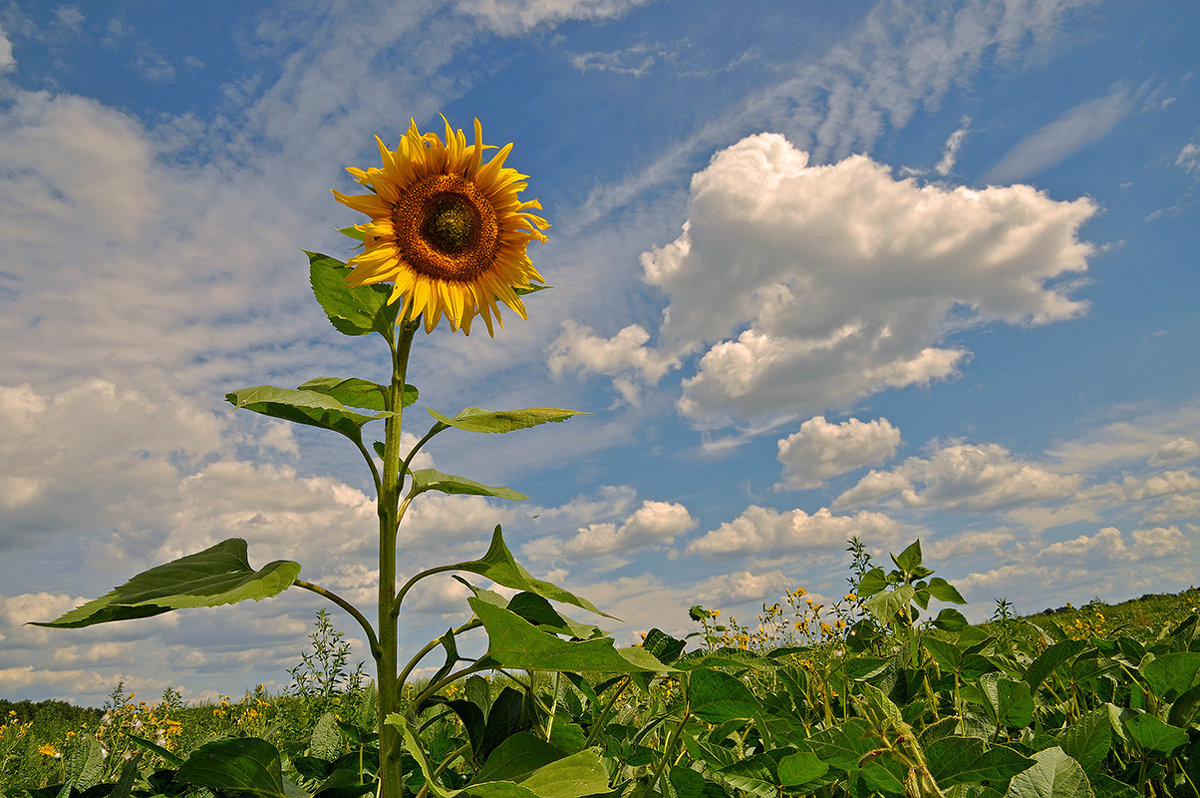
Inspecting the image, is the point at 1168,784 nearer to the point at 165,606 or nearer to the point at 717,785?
the point at 717,785

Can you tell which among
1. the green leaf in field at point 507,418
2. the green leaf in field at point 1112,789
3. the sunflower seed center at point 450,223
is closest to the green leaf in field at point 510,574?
→ the green leaf in field at point 507,418

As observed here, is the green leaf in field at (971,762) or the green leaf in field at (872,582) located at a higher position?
the green leaf in field at (872,582)

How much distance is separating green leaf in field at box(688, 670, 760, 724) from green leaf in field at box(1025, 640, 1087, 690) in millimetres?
710

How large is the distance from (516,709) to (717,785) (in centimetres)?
57

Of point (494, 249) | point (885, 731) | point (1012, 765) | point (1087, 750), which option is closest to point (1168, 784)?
point (1087, 750)

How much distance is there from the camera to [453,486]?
1817 mm

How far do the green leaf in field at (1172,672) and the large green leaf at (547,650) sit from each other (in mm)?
1072

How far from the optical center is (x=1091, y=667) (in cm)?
186

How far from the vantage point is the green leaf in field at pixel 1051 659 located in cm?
163

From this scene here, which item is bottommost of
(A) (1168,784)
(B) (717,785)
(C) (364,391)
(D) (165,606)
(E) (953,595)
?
(A) (1168,784)

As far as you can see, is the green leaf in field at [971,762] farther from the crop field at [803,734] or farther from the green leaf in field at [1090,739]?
the green leaf in field at [1090,739]

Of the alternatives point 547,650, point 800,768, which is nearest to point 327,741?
point 547,650

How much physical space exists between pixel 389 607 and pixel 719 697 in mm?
772

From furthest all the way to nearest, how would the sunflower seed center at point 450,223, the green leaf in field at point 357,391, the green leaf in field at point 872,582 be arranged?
the sunflower seed center at point 450,223, the green leaf in field at point 872,582, the green leaf in field at point 357,391
